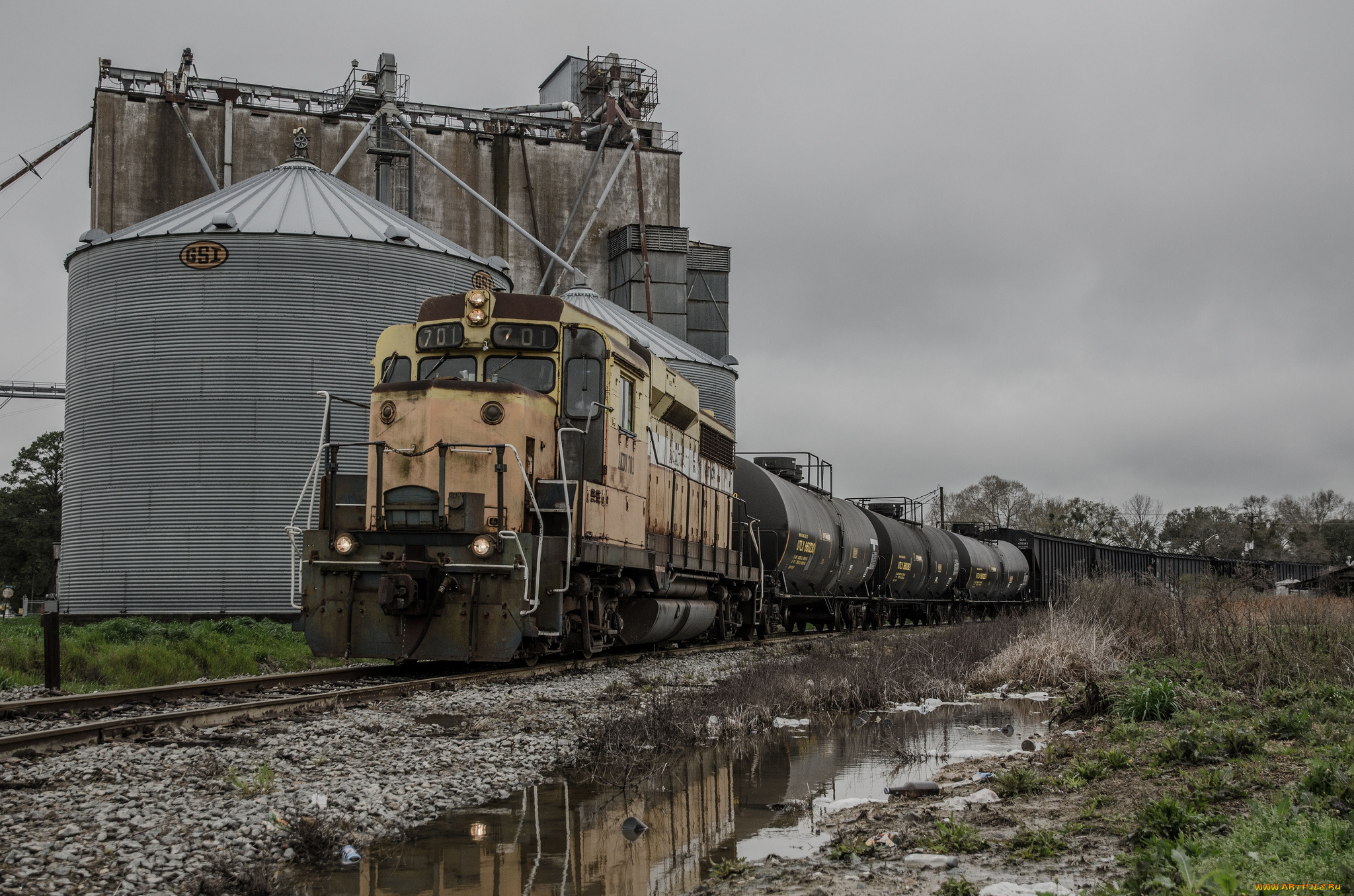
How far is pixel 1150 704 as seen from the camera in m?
8.98

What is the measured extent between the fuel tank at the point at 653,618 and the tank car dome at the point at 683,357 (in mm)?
18839

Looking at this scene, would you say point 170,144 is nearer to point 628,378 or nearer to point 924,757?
point 628,378

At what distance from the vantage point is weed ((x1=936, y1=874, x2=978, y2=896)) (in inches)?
169

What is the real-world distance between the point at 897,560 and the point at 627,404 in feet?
51.8

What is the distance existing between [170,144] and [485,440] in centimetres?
3849

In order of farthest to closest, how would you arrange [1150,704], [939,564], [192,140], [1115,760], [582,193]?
[582,193] → [192,140] → [939,564] → [1150,704] → [1115,760]

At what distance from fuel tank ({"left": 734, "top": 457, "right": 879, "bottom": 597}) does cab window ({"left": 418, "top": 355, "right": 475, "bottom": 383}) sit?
31.7ft

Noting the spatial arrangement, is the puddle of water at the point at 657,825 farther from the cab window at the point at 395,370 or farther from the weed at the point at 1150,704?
the cab window at the point at 395,370

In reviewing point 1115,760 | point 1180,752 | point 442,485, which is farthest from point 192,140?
point 1180,752

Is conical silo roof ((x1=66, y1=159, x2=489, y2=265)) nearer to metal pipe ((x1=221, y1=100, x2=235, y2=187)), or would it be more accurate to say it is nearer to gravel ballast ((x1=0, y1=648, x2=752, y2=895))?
gravel ballast ((x1=0, y1=648, x2=752, y2=895))

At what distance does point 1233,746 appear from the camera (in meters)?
7.16

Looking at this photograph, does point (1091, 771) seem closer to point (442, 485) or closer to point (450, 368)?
point (442, 485)

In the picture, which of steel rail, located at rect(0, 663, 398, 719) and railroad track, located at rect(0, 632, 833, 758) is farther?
steel rail, located at rect(0, 663, 398, 719)

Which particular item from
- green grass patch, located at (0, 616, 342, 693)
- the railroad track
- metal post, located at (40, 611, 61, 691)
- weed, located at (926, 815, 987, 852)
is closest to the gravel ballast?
the railroad track
